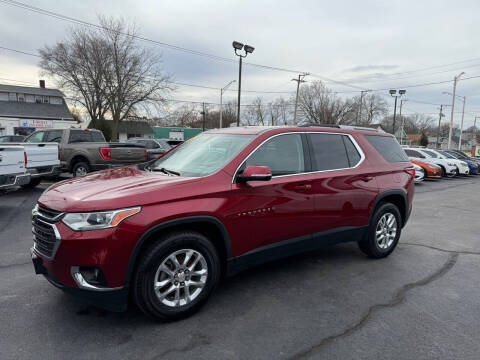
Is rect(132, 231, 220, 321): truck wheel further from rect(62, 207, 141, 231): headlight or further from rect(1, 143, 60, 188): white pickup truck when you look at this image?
rect(1, 143, 60, 188): white pickup truck

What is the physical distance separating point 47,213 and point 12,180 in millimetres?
5171

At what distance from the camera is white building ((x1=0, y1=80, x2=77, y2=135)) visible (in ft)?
127

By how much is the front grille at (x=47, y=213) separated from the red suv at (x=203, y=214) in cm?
1

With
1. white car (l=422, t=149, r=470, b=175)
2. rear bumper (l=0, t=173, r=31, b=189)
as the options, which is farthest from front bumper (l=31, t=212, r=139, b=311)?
white car (l=422, t=149, r=470, b=175)

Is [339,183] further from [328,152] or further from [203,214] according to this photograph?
[203,214]

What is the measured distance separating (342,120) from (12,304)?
5927cm

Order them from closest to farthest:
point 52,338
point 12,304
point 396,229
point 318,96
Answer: point 52,338
point 12,304
point 396,229
point 318,96

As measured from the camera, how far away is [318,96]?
5650cm

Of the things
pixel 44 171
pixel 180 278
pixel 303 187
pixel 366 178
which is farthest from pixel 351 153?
pixel 44 171

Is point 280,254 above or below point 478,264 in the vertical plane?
above

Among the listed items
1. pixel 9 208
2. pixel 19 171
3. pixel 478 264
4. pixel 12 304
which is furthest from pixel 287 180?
pixel 9 208

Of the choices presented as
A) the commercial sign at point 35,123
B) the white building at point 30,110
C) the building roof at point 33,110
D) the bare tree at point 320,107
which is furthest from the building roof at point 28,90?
the bare tree at point 320,107

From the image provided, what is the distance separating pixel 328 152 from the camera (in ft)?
13.3

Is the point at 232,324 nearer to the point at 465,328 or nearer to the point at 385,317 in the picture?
the point at 385,317
